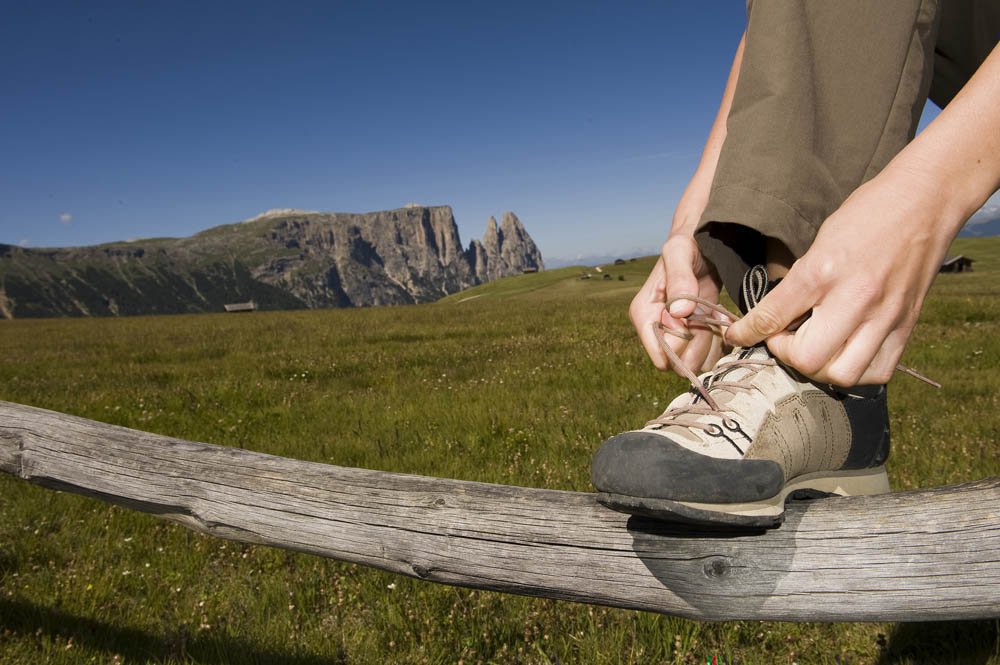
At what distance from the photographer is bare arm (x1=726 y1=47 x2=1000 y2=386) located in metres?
1.51

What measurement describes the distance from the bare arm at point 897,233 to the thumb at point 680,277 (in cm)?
54

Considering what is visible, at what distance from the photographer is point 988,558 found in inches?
63.6

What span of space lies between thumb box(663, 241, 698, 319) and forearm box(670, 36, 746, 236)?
0.63 feet

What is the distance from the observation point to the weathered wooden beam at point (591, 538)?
5.57ft

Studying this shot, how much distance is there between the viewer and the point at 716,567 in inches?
72.4

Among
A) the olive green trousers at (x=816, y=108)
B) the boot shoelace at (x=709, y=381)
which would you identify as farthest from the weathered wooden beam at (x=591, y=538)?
the olive green trousers at (x=816, y=108)

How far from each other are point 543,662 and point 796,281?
97.0 inches

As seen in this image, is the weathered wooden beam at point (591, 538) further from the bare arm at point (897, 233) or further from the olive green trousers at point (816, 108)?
the olive green trousers at point (816, 108)

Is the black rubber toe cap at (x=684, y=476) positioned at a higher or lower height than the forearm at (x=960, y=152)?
lower

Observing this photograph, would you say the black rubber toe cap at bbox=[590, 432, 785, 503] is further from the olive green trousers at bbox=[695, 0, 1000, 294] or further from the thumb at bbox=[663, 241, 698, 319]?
the olive green trousers at bbox=[695, 0, 1000, 294]

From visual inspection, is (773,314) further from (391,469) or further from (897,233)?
(391,469)

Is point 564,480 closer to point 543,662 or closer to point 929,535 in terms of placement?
point 543,662

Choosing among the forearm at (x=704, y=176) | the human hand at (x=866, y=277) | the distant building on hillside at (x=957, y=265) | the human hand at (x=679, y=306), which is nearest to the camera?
the human hand at (x=866, y=277)

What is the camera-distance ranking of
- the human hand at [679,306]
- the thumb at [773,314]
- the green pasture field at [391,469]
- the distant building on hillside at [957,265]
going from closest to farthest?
the thumb at [773,314] < the human hand at [679,306] < the green pasture field at [391,469] < the distant building on hillside at [957,265]
